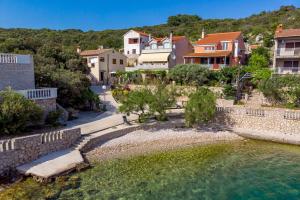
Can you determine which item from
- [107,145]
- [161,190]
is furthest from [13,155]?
[161,190]

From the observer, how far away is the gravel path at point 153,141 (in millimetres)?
19075

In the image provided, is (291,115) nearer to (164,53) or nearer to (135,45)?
(164,53)

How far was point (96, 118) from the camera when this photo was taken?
25484 mm

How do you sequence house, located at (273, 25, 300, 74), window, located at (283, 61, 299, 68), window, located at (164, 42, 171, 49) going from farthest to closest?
window, located at (164, 42, 171, 49)
window, located at (283, 61, 299, 68)
house, located at (273, 25, 300, 74)

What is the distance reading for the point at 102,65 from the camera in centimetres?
5256

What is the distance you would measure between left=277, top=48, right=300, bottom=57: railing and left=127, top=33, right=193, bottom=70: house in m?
18.5

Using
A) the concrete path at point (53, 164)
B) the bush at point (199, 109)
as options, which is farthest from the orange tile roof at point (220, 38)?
the concrete path at point (53, 164)

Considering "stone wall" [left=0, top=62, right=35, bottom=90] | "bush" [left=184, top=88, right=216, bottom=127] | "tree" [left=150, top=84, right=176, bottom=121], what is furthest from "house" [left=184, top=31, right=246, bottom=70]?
"stone wall" [left=0, top=62, right=35, bottom=90]

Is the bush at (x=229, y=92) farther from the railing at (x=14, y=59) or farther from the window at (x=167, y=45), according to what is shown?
the railing at (x=14, y=59)

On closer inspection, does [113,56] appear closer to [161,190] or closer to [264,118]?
[264,118]

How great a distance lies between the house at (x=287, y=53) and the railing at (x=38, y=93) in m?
31.2

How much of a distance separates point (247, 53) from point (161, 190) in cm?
4608

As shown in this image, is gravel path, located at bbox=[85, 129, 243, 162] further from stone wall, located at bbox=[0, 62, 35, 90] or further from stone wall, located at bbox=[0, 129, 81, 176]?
stone wall, located at bbox=[0, 62, 35, 90]

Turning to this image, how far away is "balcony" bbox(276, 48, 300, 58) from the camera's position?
36.3m
